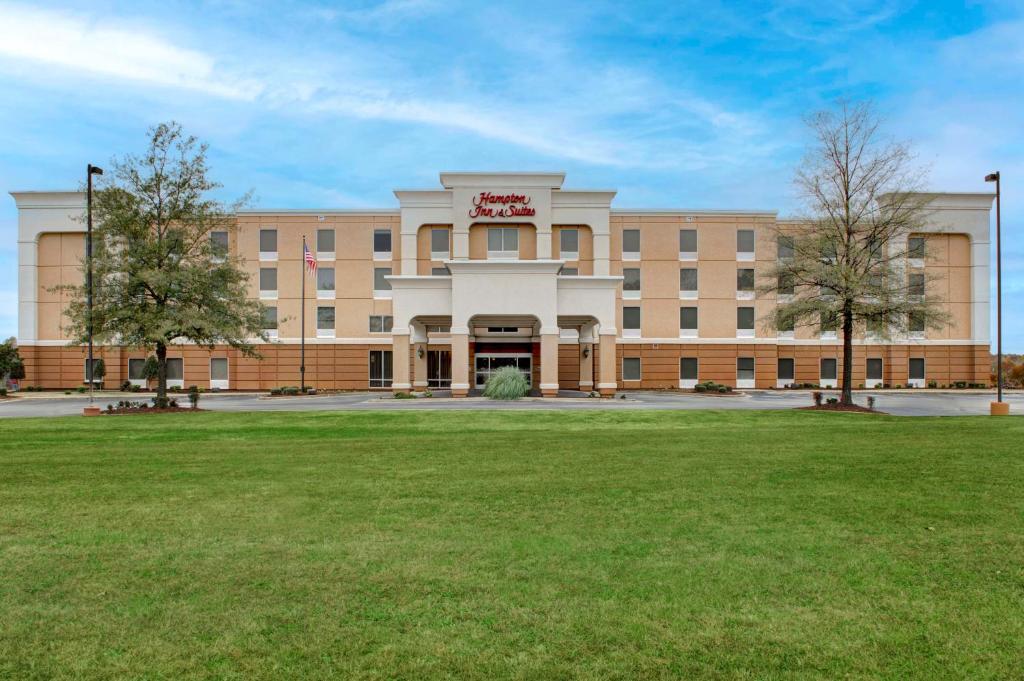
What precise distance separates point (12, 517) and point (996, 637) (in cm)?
1006

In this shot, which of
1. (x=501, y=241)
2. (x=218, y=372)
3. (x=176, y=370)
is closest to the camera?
(x=501, y=241)

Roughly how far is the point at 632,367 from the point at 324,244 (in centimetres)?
2545

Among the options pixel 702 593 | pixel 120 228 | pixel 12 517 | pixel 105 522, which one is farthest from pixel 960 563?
pixel 120 228

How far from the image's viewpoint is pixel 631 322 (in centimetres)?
5375

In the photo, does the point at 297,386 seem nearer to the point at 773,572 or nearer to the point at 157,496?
the point at 157,496

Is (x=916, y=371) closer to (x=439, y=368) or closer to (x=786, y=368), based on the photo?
(x=786, y=368)

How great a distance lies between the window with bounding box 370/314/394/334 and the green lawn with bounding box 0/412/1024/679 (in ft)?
Result: 130

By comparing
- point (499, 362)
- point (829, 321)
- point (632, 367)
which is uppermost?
point (829, 321)

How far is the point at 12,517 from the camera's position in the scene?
332 inches

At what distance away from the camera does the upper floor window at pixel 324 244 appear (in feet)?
174

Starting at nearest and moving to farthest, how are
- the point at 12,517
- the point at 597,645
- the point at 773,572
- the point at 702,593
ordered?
the point at 597,645, the point at 702,593, the point at 773,572, the point at 12,517

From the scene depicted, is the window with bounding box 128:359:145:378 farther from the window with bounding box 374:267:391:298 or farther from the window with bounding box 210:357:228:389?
the window with bounding box 374:267:391:298

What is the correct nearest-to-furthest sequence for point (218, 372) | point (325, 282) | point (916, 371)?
1. point (218, 372)
2. point (325, 282)
3. point (916, 371)

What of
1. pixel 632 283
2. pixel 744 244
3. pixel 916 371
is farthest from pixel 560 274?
pixel 916 371
